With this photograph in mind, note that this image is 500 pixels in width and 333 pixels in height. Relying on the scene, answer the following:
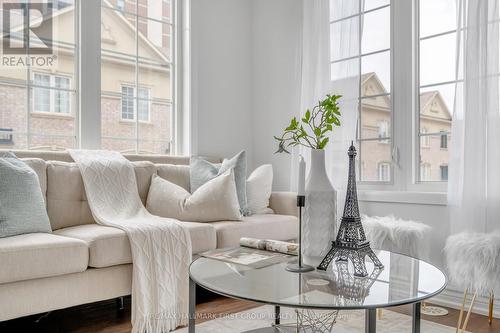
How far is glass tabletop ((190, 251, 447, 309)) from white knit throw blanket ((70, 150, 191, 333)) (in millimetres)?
619

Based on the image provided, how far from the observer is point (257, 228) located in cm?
280

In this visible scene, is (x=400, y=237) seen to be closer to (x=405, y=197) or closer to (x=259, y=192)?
(x=405, y=197)

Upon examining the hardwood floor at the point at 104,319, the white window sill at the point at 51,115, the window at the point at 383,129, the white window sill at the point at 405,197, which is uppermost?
the white window sill at the point at 51,115

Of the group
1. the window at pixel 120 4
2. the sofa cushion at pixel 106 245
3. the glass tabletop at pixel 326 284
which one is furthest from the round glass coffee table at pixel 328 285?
the window at pixel 120 4

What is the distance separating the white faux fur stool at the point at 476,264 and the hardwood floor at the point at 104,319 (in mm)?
325

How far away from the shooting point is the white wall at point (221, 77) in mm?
3676

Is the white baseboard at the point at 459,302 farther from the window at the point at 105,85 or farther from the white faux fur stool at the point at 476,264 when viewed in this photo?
the window at the point at 105,85

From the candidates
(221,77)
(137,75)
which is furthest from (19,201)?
(221,77)

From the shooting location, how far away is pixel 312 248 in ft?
5.36

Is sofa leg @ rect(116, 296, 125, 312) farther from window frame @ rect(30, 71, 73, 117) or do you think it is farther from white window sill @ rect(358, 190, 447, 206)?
white window sill @ rect(358, 190, 447, 206)

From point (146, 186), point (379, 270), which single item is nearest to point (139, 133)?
point (146, 186)

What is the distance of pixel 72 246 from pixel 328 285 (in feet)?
4.06

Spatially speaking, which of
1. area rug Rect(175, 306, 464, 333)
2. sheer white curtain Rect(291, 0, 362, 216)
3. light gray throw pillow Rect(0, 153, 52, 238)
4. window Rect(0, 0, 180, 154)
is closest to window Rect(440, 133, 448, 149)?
sheer white curtain Rect(291, 0, 362, 216)

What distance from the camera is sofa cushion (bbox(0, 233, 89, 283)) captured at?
1778 millimetres
